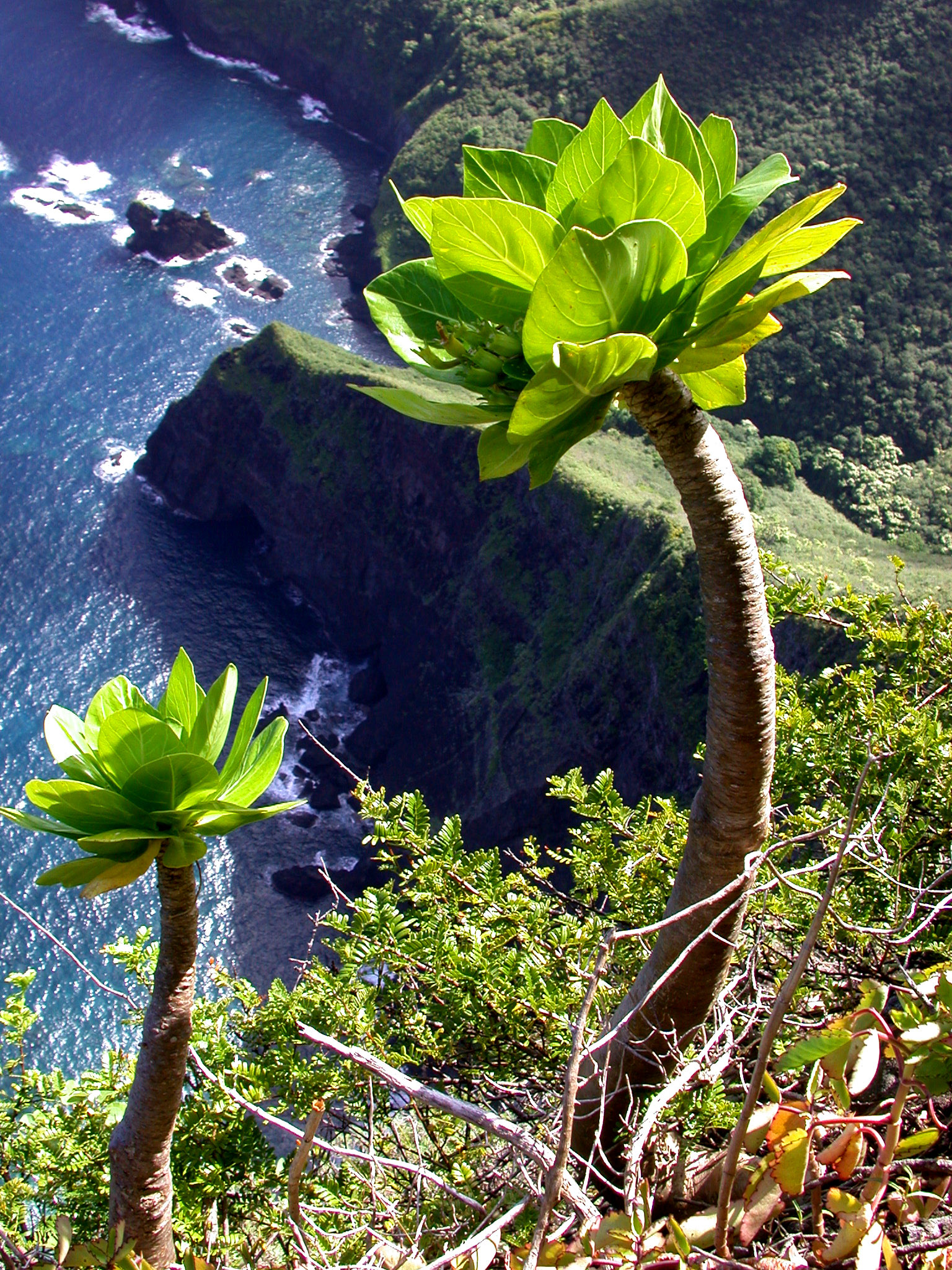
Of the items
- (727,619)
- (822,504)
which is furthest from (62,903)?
(727,619)

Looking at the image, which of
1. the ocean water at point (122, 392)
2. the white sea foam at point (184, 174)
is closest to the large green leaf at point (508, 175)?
the ocean water at point (122, 392)

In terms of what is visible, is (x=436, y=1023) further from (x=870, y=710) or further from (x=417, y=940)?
(x=870, y=710)

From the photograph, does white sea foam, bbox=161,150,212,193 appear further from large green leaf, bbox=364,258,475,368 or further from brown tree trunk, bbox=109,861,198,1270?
brown tree trunk, bbox=109,861,198,1270

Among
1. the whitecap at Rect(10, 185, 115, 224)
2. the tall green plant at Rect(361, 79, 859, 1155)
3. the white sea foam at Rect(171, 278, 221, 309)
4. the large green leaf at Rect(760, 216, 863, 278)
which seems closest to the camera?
the tall green plant at Rect(361, 79, 859, 1155)

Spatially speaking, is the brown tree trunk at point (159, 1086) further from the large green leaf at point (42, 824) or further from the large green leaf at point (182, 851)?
the large green leaf at point (42, 824)

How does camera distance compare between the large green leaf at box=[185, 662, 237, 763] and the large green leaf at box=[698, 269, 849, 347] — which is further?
the large green leaf at box=[185, 662, 237, 763]

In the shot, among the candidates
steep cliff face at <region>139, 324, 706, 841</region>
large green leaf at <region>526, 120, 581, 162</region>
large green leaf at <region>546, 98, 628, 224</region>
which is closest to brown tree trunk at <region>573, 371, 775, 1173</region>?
large green leaf at <region>546, 98, 628, 224</region>

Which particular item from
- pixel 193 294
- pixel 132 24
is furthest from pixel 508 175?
pixel 132 24
